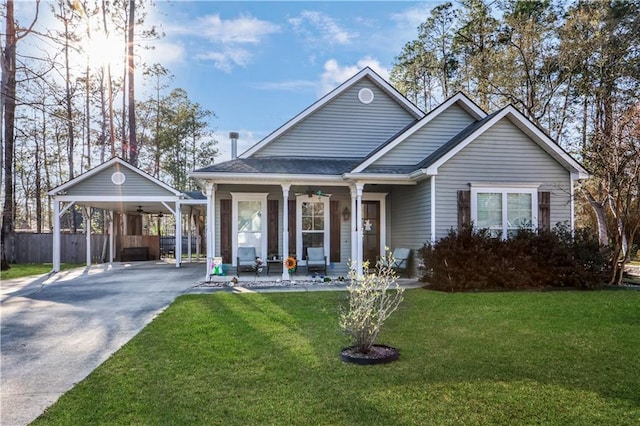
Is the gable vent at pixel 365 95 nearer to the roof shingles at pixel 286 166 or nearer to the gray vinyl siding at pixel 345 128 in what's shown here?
the gray vinyl siding at pixel 345 128

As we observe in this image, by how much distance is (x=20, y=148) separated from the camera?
2634 centimetres

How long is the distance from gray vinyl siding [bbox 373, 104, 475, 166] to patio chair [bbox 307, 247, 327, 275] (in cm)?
304

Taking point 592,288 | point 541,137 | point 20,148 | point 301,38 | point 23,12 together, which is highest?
point 301,38

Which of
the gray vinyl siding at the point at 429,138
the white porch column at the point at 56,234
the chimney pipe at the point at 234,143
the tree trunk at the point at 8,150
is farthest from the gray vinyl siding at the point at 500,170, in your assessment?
the tree trunk at the point at 8,150

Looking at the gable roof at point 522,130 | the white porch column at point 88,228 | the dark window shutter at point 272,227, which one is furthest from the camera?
the white porch column at point 88,228

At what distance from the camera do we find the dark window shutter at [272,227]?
12.5 metres

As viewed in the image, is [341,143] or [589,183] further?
[589,183]

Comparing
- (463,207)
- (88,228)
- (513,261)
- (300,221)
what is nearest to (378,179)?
(463,207)

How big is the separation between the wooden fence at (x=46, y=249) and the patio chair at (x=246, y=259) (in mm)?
10871

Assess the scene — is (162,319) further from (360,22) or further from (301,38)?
(301,38)

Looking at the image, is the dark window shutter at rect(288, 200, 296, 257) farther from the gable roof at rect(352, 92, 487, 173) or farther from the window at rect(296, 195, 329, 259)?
the gable roof at rect(352, 92, 487, 173)

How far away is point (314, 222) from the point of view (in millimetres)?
12719

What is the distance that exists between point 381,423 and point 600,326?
181 inches

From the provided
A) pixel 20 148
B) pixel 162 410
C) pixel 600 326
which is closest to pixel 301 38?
pixel 600 326
